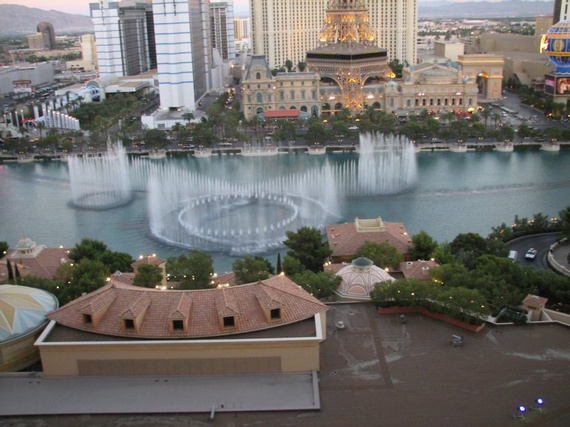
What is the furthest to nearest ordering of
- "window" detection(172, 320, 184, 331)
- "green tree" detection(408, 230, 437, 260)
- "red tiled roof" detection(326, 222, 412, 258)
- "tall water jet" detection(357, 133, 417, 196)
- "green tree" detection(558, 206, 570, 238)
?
"tall water jet" detection(357, 133, 417, 196)
"green tree" detection(558, 206, 570, 238)
"red tiled roof" detection(326, 222, 412, 258)
"green tree" detection(408, 230, 437, 260)
"window" detection(172, 320, 184, 331)

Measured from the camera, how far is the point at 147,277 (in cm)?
1792

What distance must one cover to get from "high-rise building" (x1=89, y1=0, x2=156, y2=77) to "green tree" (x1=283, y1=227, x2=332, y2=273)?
56.4 m

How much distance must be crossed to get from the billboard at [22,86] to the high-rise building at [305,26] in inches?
1130

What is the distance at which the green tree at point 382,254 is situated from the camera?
2192 cm

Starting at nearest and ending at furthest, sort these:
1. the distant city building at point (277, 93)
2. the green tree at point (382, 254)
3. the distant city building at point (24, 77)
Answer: the green tree at point (382, 254) → the distant city building at point (277, 93) → the distant city building at point (24, 77)

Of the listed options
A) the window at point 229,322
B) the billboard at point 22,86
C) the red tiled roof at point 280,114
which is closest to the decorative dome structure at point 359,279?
the window at point 229,322

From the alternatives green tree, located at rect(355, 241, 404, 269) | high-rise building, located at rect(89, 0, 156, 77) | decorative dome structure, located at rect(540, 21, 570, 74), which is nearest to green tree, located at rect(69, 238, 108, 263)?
green tree, located at rect(355, 241, 404, 269)

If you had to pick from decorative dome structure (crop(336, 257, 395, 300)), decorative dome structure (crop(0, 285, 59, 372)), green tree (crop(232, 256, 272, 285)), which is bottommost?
decorative dome structure (crop(336, 257, 395, 300))

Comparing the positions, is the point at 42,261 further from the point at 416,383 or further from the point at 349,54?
the point at 349,54

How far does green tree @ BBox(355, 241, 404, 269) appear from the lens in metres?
21.9

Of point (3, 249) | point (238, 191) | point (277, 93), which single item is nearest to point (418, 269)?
point (3, 249)

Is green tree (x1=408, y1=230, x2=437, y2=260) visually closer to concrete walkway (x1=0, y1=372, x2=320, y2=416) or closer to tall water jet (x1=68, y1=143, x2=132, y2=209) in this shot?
concrete walkway (x1=0, y1=372, x2=320, y2=416)

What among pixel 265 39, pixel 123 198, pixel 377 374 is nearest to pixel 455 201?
pixel 123 198

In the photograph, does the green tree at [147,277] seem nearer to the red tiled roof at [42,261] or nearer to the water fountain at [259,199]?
the red tiled roof at [42,261]
